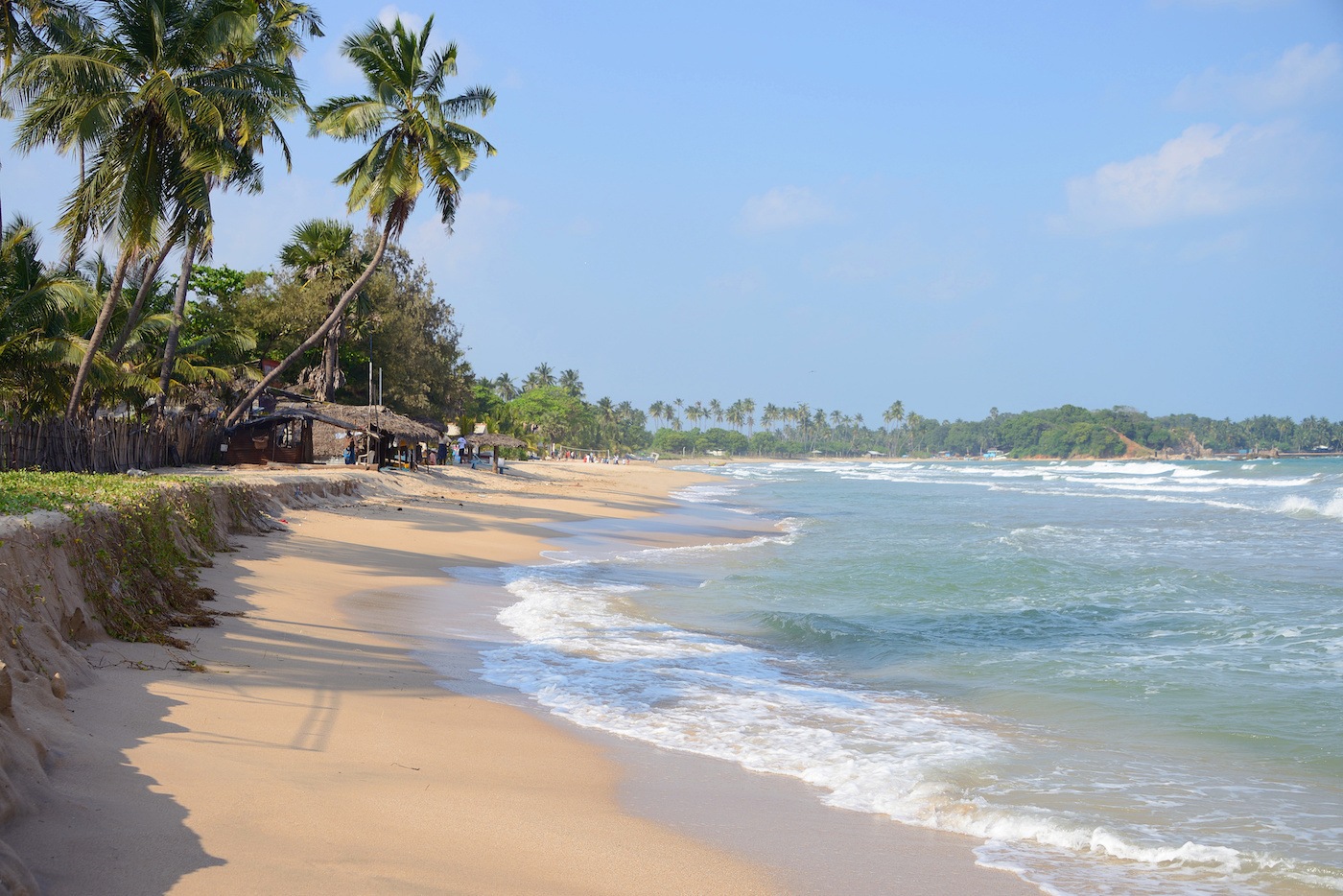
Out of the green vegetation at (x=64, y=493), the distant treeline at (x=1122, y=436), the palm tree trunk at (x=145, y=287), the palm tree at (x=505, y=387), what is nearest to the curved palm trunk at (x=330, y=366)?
the palm tree trunk at (x=145, y=287)

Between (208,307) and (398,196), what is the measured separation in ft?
38.7

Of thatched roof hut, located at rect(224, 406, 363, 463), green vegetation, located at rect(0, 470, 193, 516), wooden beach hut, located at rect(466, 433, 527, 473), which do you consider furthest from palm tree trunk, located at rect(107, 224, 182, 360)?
wooden beach hut, located at rect(466, 433, 527, 473)

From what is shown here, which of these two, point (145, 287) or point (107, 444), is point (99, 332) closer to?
point (145, 287)

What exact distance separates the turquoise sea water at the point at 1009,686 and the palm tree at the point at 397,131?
43.7ft

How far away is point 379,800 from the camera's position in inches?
175

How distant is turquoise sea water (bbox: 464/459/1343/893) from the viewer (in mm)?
5082

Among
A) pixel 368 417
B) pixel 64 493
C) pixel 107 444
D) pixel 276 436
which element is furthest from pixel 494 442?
pixel 64 493

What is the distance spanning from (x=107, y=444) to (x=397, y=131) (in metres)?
12.1

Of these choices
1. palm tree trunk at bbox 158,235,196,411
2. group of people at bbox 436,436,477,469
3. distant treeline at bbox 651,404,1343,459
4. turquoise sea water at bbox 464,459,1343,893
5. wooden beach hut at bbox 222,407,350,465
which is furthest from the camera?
distant treeline at bbox 651,404,1343,459

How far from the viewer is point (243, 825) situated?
12.6 feet

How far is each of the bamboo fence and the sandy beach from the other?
29.4 ft

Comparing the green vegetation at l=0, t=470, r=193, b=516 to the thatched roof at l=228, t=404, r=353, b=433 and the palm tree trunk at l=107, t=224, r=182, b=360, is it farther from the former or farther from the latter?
the thatched roof at l=228, t=404, r=353, b=433

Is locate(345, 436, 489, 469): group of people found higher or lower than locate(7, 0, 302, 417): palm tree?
lower

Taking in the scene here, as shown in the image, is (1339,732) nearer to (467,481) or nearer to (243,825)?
(243,825)
